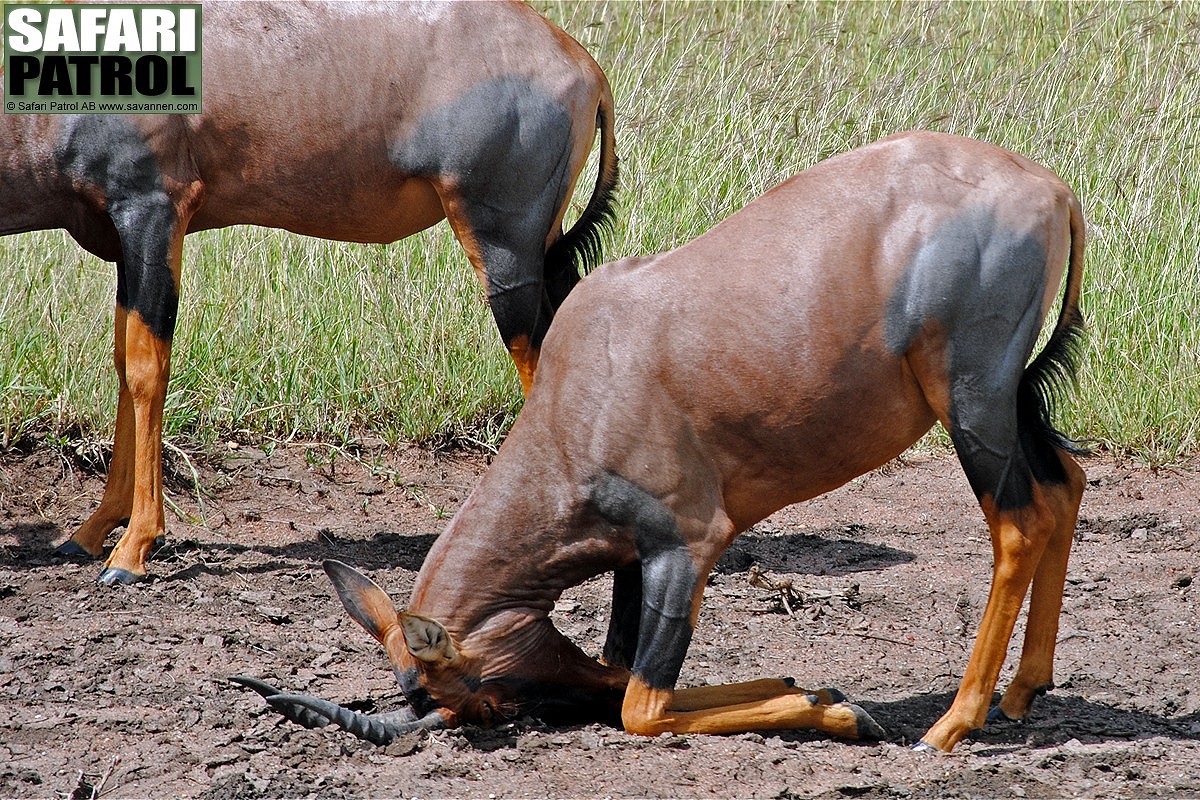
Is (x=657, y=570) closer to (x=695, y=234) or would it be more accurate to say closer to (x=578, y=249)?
(x=578, y=249)

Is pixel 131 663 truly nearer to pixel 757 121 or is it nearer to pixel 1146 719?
pixel 1146 719

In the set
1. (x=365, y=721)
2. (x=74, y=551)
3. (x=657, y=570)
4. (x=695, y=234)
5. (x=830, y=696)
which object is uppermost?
(x=657, y=570)

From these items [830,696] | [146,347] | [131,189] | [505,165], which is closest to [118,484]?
[146,347]

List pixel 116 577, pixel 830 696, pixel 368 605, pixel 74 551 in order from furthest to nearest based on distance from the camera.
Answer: pixel 74 551 → pixel 116 577 → pixel 830 696 → pixel 368 605

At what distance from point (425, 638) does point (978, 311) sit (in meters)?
1.78

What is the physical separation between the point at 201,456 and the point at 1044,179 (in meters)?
4.44

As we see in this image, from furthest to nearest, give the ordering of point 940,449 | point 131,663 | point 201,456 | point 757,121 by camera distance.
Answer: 1. point 757,121
2. point 940,449
3. point 201,456
4. point 131,663

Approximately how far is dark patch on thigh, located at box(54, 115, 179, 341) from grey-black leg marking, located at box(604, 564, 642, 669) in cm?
247

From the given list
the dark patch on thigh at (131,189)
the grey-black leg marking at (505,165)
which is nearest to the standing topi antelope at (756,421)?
the grey-black leg marking at (505,165)

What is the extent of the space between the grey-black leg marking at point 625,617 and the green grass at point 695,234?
3016mm

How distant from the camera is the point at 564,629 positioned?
540 cm

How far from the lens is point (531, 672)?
4305mm

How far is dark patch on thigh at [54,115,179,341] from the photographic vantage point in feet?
19.0

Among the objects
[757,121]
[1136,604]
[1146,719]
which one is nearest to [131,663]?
[1146,719]
